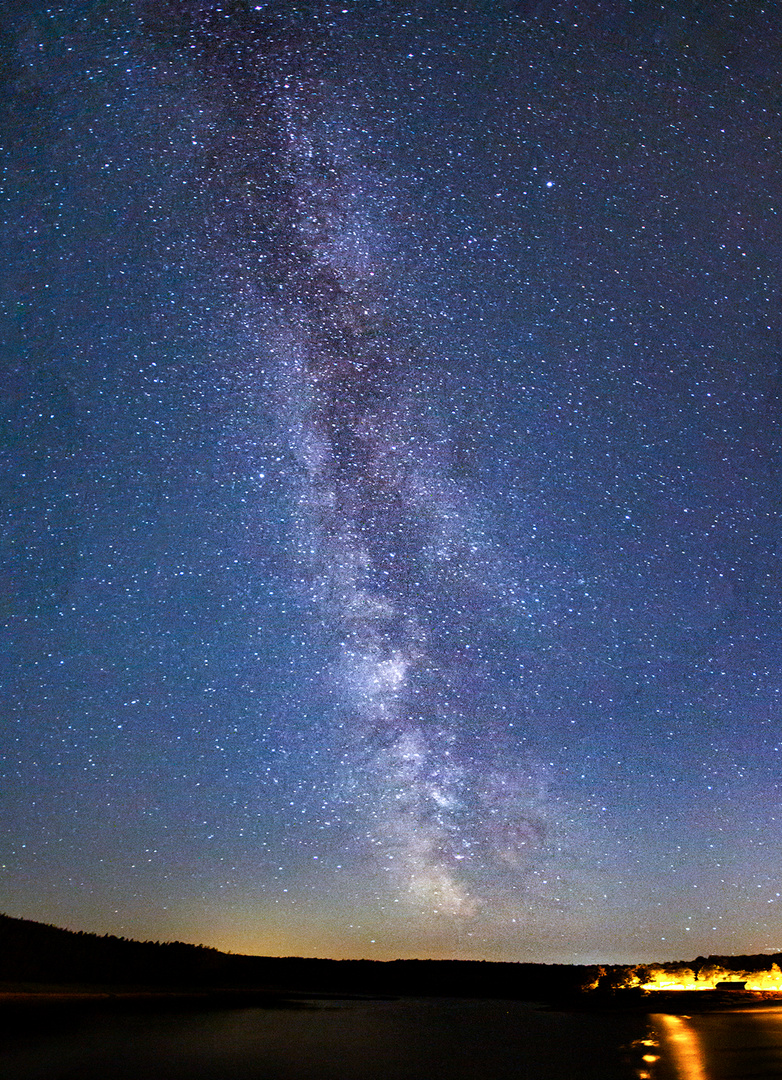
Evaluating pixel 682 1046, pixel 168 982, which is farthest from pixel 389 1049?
pixel 168 982

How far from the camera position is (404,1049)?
1153 inches

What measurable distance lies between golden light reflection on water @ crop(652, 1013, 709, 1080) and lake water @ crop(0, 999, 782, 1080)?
0.04 m

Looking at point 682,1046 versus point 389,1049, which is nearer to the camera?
point 682,1046

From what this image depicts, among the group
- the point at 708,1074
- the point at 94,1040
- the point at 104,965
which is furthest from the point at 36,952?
the point at 708,1074

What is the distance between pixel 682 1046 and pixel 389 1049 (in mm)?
10222

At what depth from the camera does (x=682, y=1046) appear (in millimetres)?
26203

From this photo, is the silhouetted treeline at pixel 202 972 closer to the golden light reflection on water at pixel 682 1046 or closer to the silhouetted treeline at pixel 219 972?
the silhouetted treeline at pixel 219 972

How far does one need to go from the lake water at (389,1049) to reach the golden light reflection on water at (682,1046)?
4 cm

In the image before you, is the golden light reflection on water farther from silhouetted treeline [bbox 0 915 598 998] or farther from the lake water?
silhouetted treeline [bbox 0 915 598 998]

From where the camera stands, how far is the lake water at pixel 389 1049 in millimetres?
20891

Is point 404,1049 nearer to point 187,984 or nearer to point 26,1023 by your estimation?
point 26,1023

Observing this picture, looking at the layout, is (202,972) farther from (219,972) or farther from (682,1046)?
(682,1046)

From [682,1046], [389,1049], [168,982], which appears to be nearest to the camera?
[682,1046]

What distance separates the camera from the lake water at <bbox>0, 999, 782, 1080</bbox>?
68.5 feet
